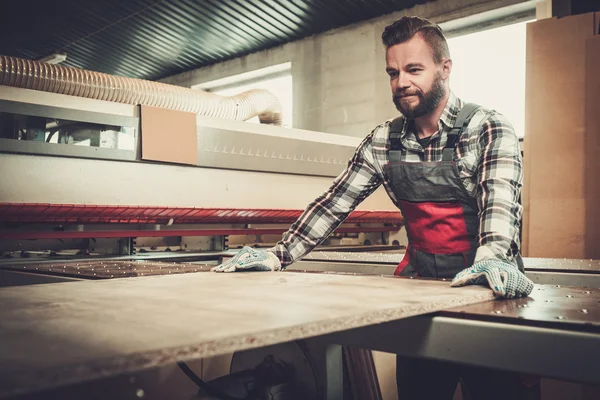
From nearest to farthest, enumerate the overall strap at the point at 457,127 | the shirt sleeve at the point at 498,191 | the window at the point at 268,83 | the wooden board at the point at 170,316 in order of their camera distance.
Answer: the wooden board at the point at 170,316 < the shirt sleeve at the point at 498,191 < the overall strap at the point at 457,127 < the window at the point at 268,83

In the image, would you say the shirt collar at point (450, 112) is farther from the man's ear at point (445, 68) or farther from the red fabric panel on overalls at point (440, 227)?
the red fabric panel on overalls at point (440, 227)

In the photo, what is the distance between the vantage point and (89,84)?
266 cm

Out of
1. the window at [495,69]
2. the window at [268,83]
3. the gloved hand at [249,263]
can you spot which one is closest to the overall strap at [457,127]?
the gloved hand at [249,263]

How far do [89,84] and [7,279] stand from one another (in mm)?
1115

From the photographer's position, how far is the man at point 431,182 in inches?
54.6

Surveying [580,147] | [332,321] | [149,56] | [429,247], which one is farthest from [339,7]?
[332,321]

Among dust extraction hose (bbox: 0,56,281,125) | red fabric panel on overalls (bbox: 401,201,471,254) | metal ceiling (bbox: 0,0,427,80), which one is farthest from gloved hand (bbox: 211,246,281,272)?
metal ceiling (bbox: 0,0,427,80)

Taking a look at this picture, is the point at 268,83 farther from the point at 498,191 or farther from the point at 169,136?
the point at 498,191

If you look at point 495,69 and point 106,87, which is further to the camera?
point 495,69

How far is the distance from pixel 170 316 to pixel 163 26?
5.02 metres

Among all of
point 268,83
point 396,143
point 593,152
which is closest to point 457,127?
point 396,143

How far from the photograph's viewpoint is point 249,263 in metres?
1.57

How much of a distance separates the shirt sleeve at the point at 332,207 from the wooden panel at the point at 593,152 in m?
1.43

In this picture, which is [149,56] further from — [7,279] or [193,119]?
[7,279]
